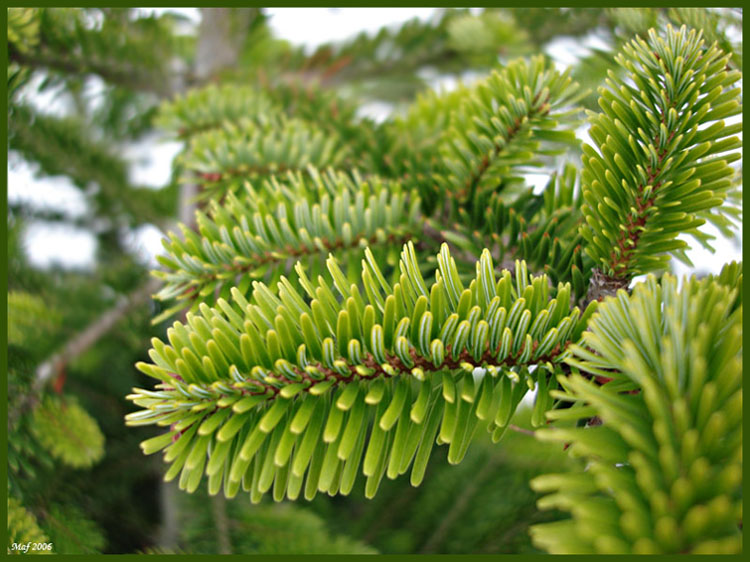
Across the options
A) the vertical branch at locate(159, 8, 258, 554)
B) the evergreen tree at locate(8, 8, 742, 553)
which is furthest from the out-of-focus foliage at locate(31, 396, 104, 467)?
the vertical branch at locate(159, 8, 258, 554)

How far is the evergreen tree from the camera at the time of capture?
0.23 metres

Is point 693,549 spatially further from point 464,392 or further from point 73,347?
point 73,347

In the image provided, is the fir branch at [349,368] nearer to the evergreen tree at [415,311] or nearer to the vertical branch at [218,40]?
the evergreen tree at [415,311]

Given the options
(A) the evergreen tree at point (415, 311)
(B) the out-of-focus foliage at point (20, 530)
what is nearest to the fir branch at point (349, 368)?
(A) the evergreen tree at point (415, 311)

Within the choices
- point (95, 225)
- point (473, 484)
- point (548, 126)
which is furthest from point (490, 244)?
point (95, 225)

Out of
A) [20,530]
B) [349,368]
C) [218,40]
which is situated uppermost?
[218,40]

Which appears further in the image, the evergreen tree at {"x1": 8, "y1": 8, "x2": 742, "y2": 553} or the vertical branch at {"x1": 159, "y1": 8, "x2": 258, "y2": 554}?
the vertical branch at {"x1": 159, "y1": 8, "x2": 258, "y2": 554}

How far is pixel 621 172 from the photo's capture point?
0.31 meters

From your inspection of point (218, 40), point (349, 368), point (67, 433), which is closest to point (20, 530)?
point (67, 433)

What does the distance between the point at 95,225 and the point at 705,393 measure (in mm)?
997

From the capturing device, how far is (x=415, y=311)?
0.90 ft

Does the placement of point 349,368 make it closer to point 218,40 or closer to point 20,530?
point 20,530

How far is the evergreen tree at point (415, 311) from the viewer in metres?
0.23

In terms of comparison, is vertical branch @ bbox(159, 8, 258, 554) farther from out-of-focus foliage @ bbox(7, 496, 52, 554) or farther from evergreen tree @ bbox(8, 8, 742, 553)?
out-of-focus foliage @ bbox(7, 496, 52, 554)
